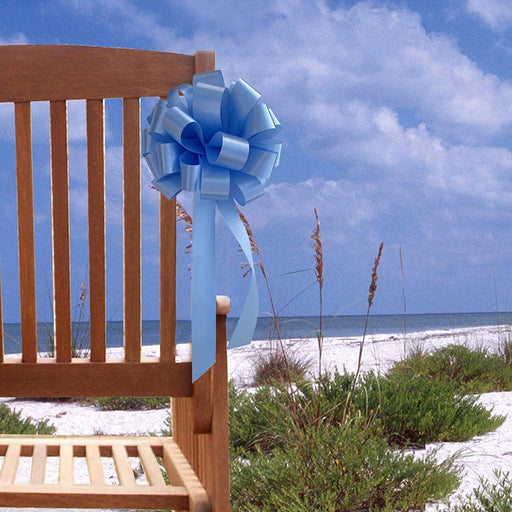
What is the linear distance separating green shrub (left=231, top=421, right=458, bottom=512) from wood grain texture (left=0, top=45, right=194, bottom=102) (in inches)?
47.9

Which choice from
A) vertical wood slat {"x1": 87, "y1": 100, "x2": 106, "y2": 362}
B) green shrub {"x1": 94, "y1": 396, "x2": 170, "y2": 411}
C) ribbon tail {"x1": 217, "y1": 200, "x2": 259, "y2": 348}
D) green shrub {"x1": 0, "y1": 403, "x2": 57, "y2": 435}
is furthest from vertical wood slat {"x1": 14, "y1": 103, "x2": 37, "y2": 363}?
green shrub {"x1": 94, "y1": 396, "x2": 170, "y2": 411}

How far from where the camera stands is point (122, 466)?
5.14ft

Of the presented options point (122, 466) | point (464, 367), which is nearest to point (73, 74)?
point (122, 466)

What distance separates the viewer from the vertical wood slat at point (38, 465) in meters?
1.49

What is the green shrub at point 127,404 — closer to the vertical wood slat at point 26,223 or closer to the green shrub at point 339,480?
the green shrub at point 339,480

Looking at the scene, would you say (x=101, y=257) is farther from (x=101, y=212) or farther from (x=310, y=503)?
(x=310, y=503)

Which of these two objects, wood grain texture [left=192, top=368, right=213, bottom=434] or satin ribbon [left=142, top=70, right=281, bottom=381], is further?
A: wood grain texture [left=192, top=368, right=213, bottom=434]

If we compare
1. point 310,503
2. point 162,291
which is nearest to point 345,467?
point 310,503

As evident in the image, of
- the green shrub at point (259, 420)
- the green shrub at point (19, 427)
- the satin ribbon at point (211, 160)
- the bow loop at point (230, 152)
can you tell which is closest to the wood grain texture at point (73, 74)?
the satin ribbon at point (211, 160)

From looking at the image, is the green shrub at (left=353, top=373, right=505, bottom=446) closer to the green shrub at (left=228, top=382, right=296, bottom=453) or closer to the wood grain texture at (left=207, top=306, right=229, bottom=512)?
the green shrub at (left=228, top=382, right=296, bottom=453)

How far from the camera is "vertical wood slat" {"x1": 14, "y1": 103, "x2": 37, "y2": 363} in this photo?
4.86 ft

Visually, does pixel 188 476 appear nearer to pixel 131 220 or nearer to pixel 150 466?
pixel 150 466

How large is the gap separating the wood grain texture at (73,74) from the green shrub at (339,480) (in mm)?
1217

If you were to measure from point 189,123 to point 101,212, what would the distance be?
0.42 m
